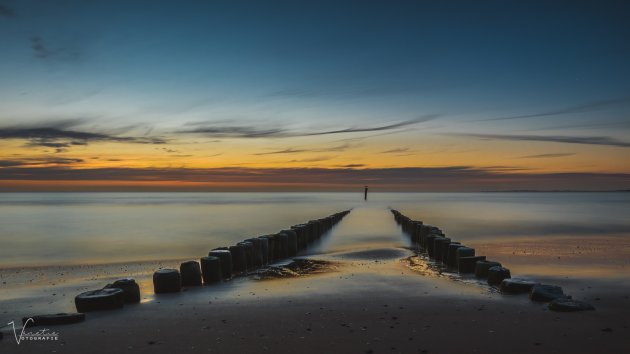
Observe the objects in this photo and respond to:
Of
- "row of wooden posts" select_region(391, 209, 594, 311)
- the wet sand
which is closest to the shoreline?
the wet sand

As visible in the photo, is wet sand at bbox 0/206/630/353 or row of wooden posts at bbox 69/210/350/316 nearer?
wet sand at bbox 0/206/630/353

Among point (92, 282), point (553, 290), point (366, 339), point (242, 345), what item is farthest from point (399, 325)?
point (92, 282)

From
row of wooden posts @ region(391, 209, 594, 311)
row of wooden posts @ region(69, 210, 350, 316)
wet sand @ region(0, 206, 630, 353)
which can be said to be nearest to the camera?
wet sand @ region(0, 206, 630, 353)

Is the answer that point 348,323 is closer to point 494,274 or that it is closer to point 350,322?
point 350,322

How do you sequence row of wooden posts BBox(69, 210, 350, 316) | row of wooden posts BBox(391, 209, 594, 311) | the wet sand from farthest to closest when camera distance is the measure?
row of wooden posts BBox(69, 210, 350, 316) → row of wooden posts BBox(391, 209, 594, 311) → the wet sand

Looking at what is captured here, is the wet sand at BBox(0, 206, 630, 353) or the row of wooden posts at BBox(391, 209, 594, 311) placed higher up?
the row of wooden posts at BBox(391, 209, 594, 311)

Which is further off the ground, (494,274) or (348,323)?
(494,274)

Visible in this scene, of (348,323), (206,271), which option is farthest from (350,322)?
(206,271)

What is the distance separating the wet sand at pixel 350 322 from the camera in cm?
534

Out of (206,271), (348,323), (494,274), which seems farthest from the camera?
(206,271)

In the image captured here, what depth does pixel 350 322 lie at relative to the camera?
6.30 m

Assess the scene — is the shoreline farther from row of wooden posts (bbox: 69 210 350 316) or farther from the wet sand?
row of wooden posts (bbox: 69 210 350 316)

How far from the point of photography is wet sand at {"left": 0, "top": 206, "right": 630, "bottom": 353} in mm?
5336

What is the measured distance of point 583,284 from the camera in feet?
31.1
